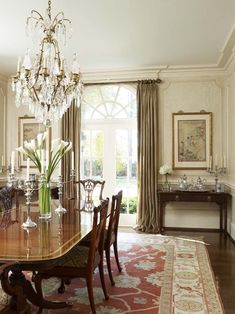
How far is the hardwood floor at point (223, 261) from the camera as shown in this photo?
3.27m

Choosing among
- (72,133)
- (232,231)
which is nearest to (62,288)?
(232,231)

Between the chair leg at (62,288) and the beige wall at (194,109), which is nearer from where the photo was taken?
the chair leg at (62,288)

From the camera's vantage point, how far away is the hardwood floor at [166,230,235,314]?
10.7ft

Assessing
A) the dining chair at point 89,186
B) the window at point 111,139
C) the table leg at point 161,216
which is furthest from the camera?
the window at point 111,139

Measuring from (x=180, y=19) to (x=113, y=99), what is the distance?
276 centimetres

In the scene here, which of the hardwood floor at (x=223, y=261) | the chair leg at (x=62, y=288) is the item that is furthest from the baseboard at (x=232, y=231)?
the chair leg at (x=62, y=288)

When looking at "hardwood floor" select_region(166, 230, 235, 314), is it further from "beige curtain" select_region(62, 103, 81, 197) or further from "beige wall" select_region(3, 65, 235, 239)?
"beige curtain" select_region(62, 103, 81, 197)

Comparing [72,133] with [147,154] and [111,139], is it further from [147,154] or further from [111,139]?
[147,154]

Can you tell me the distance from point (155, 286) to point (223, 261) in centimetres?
139

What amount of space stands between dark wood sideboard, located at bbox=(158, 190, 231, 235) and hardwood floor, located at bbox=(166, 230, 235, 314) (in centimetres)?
29

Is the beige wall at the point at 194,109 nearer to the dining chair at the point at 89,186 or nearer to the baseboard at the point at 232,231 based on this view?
the baseboard at the point at 232,231

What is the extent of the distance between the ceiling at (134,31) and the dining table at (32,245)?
2.37 m

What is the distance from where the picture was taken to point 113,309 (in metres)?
2.94

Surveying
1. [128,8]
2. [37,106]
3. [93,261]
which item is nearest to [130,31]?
[128,8]
